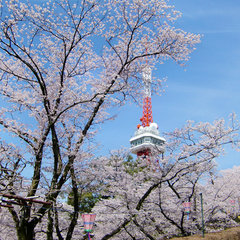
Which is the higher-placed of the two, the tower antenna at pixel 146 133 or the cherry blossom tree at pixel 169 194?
the tower antenna at pixel 146 133

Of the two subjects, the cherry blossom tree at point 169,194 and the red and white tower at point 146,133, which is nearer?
the cherry blossom tree at point 169,194

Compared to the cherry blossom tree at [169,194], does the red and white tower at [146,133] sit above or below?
above

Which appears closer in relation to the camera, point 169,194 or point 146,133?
point 169,194

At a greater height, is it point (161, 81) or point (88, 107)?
point (161, 81)

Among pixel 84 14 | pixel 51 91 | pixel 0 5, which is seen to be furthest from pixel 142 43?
pixel 0 5

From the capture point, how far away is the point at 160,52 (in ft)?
25.0

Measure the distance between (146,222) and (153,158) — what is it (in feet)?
8.36

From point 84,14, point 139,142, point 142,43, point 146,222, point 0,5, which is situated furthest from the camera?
point 139,142

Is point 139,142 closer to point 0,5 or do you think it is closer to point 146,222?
point 146,222

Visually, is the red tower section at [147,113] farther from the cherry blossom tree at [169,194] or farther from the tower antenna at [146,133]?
the cherry blossom tree at [169,194]

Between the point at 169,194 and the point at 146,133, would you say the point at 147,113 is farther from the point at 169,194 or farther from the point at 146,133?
the point at 169,194

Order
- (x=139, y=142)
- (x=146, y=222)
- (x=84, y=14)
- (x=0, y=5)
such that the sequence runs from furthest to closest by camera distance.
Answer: (x=139, y=142)
(x=146, y=222)
(x=84, y=14)
(x=0, y=5)

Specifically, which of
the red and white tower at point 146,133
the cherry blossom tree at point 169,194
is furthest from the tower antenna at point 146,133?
the cherry blossom tree at point 169,194

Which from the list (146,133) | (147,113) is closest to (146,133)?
(146,133)
